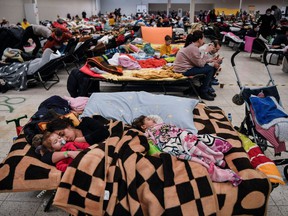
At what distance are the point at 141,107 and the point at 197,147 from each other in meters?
0.90

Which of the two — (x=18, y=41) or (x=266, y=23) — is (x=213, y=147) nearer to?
(x=18, y=41)

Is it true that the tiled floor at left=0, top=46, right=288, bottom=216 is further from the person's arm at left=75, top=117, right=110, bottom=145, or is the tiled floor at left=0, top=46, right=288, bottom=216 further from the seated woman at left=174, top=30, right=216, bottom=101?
the person's arm at left=75, top=117, right=110, bottom=145

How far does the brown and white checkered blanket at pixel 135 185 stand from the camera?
1.44m

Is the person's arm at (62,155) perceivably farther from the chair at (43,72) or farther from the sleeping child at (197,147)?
the chair at (43,72)

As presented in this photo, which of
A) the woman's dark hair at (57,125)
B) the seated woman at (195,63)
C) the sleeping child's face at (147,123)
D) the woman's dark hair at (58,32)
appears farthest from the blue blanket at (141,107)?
the woman's dark hair at (58,32)

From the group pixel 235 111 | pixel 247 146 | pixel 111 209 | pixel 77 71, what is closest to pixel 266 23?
pixel 235 111

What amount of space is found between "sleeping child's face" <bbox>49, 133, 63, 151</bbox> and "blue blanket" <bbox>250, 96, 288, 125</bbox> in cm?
158

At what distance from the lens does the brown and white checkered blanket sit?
1.44 meters

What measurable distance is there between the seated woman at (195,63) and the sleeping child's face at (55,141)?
101 inches

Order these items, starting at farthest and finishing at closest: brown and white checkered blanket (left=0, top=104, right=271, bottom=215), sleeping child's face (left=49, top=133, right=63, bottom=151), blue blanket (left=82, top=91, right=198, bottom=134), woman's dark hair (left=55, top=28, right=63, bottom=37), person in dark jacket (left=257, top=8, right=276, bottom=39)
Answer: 1. person in dark jacket (left=257, top=8, right=276, bottom=39)
2. woman's dark hair (left=55, top=28, right=63, bottom=37)
3. blue blanket (left=82, top=91, right=198, bottom=134)
4. sleeping child's face (left=49, top=133, right=63, bottom=151)
5. brown and white checkered blanket (left=0, top=104, right=271, bottom=215)

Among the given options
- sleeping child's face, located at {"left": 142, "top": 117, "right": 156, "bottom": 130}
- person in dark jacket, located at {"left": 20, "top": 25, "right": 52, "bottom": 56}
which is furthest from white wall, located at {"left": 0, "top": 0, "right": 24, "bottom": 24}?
sleeping child's face, located at {"left": 142, "top": 117, "right": 156, "bottom": 130}

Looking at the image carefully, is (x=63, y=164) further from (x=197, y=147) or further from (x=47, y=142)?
(x=197, y=147)

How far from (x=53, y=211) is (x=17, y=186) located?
345mm

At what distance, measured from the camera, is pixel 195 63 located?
152 inches
